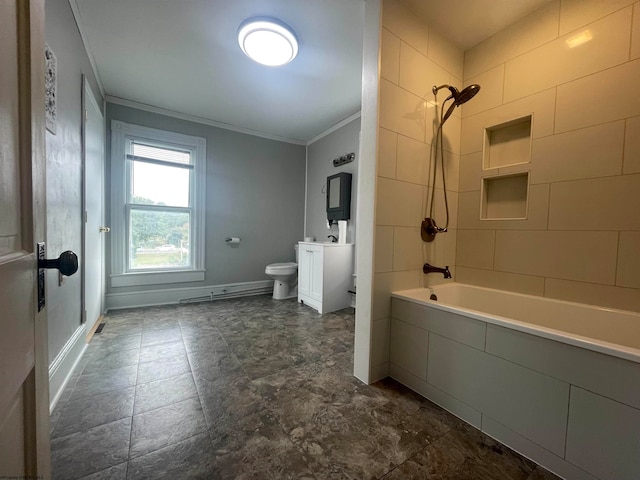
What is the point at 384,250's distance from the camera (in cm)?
159

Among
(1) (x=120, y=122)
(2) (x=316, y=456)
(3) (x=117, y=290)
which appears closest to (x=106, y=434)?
(2) (x=316, y=456)

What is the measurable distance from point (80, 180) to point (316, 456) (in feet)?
7.93

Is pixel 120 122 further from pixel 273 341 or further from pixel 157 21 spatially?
pixel 273 341

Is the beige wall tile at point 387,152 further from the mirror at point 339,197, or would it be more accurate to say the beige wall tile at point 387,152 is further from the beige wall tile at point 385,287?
the mirror at point 339,197

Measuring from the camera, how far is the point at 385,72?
1.53 metres

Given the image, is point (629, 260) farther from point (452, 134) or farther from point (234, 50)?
point (234, 50)

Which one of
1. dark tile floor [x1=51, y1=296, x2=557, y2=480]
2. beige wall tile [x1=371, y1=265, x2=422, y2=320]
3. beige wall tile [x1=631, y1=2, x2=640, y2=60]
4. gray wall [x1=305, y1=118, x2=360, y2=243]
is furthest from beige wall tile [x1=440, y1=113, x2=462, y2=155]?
dark tile floor [x1=51, y1=296, x2=557, y2=480]

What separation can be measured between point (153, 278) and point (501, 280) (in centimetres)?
358

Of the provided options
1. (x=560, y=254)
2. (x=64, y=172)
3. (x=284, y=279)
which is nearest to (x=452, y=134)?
(x=560, y=254)

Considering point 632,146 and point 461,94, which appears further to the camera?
point 461,94

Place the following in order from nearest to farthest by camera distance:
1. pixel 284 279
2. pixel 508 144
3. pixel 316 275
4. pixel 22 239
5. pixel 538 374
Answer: pixel 22 239
pixel 538 374
pixel 508 144
pixel 316 275
pixel 284 279

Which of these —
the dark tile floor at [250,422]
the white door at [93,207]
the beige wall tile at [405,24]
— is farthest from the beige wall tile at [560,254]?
the white door at [93,207]

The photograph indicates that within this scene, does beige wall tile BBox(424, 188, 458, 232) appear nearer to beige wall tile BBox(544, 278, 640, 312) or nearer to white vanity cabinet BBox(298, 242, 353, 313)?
beige wall tile BBox(544, 278, 640, 312)

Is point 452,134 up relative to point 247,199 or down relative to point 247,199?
up
